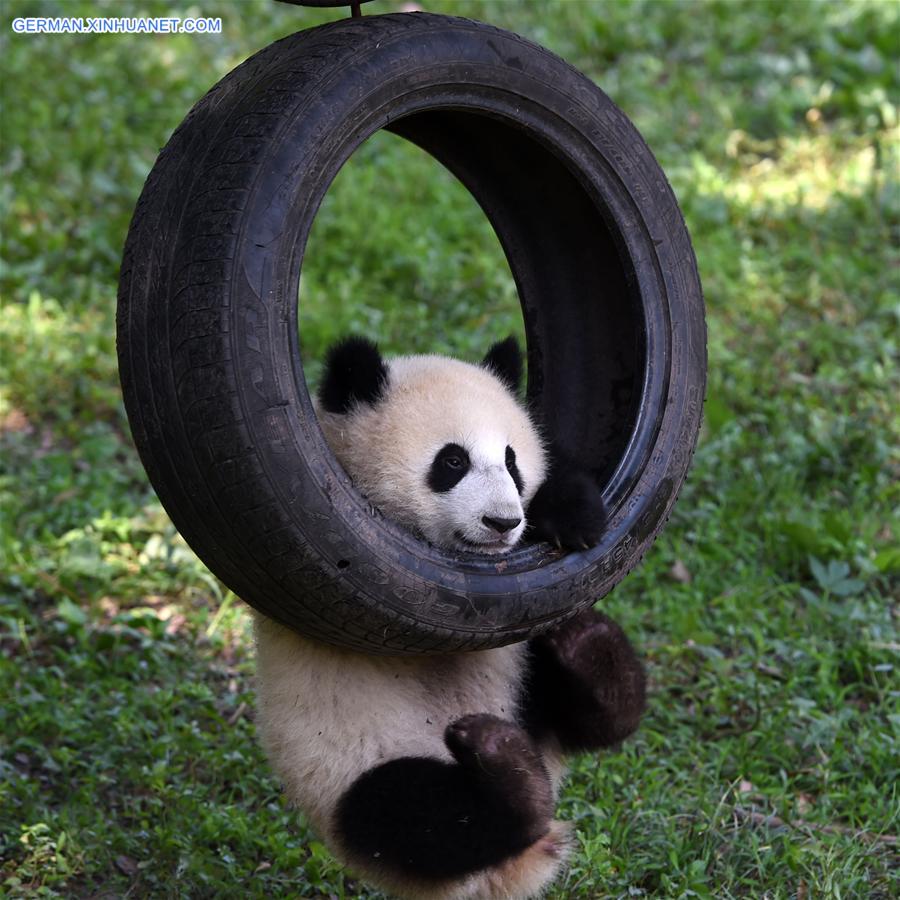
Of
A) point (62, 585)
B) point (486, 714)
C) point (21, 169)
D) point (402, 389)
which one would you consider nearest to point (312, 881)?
point (486, 714)

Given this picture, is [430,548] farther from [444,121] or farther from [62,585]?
[62,585]

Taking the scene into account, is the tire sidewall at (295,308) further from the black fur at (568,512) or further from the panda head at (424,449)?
the panda head at (424,449)

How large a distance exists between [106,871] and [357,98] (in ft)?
8.43

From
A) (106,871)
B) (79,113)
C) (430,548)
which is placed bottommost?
(106,871)

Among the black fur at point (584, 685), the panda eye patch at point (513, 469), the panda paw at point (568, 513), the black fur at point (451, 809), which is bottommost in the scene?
the black fur at point (451, 809)

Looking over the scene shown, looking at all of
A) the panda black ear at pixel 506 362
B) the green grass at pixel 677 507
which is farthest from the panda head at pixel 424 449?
the green grass at pixel 677 507

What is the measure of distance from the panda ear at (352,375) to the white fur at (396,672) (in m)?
0.03

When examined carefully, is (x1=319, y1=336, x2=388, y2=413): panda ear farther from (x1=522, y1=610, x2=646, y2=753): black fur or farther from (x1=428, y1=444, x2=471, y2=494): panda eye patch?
(x1=522, y1=610, x2=646, y2=753): black fur

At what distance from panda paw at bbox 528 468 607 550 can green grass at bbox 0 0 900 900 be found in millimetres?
1079

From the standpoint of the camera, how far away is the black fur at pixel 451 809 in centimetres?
343

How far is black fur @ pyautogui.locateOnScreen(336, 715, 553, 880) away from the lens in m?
3.43

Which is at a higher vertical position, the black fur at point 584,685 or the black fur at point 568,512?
the black fur at point 568,512

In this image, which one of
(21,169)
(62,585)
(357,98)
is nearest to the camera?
(357,98)

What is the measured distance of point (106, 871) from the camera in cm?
425
